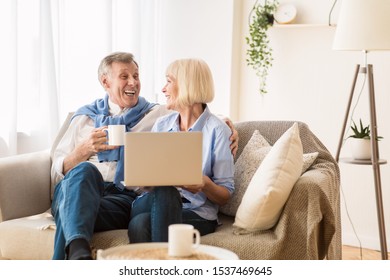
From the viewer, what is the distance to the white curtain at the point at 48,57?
3322 mm

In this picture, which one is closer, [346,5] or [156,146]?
[156,146]

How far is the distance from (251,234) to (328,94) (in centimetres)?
191

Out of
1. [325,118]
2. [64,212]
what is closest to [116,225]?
[64,212]

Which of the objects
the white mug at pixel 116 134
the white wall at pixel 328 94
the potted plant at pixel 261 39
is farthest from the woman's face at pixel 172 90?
the white wall at pixel 328 94

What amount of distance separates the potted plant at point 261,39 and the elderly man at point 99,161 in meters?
1.43

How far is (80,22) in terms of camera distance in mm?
3846

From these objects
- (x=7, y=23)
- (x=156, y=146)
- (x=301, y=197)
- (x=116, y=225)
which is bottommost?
(x=116, y=225)

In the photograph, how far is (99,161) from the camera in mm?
3031

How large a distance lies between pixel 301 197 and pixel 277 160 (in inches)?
6.6

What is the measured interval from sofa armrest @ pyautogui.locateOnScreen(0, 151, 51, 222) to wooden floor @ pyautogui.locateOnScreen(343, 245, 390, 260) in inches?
73.8

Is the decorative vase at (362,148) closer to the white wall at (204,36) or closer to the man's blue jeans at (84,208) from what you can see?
the white wall at (204,36)

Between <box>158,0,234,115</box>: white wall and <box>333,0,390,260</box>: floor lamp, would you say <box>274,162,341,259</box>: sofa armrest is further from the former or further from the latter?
<box>158,0,234,115</box>: white wall

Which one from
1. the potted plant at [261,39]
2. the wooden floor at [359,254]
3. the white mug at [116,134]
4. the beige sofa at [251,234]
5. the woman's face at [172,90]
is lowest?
the wooden floor at [359,254]

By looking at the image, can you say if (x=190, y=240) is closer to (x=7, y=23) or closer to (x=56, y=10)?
(x=7, y=23)
